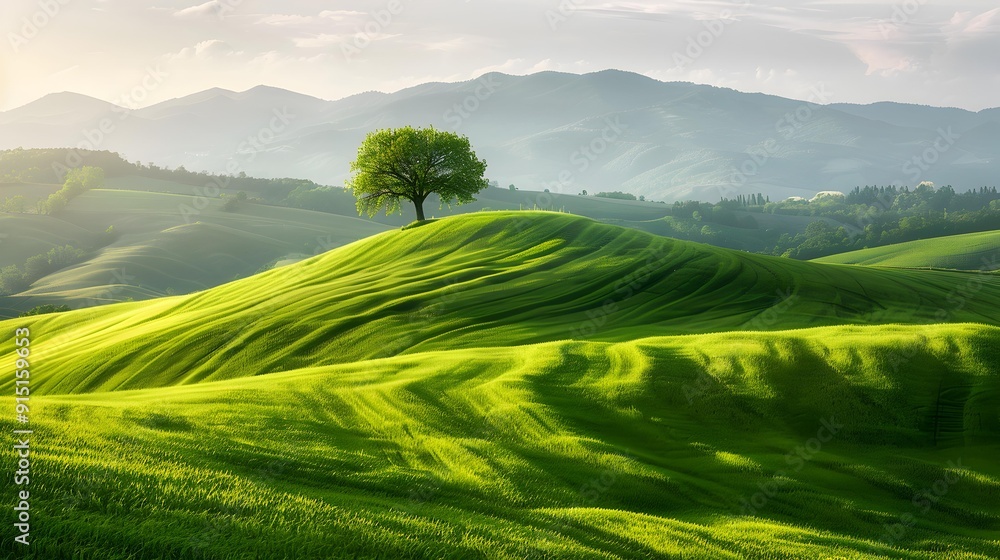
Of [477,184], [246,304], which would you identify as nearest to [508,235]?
[477,184]

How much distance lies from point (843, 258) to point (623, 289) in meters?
136

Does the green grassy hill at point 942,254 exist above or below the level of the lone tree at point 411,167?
below

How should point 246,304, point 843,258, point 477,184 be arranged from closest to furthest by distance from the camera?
point 246,304, point 477,184, point 843,258

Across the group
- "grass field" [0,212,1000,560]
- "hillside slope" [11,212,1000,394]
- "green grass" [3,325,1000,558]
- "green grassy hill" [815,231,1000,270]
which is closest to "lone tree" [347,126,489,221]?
"hillside slope" [11,212,1000,394]

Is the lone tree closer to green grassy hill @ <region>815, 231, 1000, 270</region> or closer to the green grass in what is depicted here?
the green grass

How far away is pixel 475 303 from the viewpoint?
41312 mm

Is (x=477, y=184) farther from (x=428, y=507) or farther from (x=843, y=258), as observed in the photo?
(x=843, y=258)

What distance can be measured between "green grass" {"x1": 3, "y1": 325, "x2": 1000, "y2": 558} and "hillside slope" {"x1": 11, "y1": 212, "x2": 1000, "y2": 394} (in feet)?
47.2

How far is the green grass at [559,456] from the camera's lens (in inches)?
349

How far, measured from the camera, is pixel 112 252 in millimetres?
198750

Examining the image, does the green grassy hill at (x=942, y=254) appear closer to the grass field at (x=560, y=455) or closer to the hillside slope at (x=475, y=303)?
the hillside slope at (x=475, y=303)

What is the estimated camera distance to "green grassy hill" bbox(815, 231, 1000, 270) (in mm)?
140000

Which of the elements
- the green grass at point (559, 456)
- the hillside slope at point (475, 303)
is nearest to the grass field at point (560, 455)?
the green grass at point (559, 456)

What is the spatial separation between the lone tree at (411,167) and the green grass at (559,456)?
140 ft
